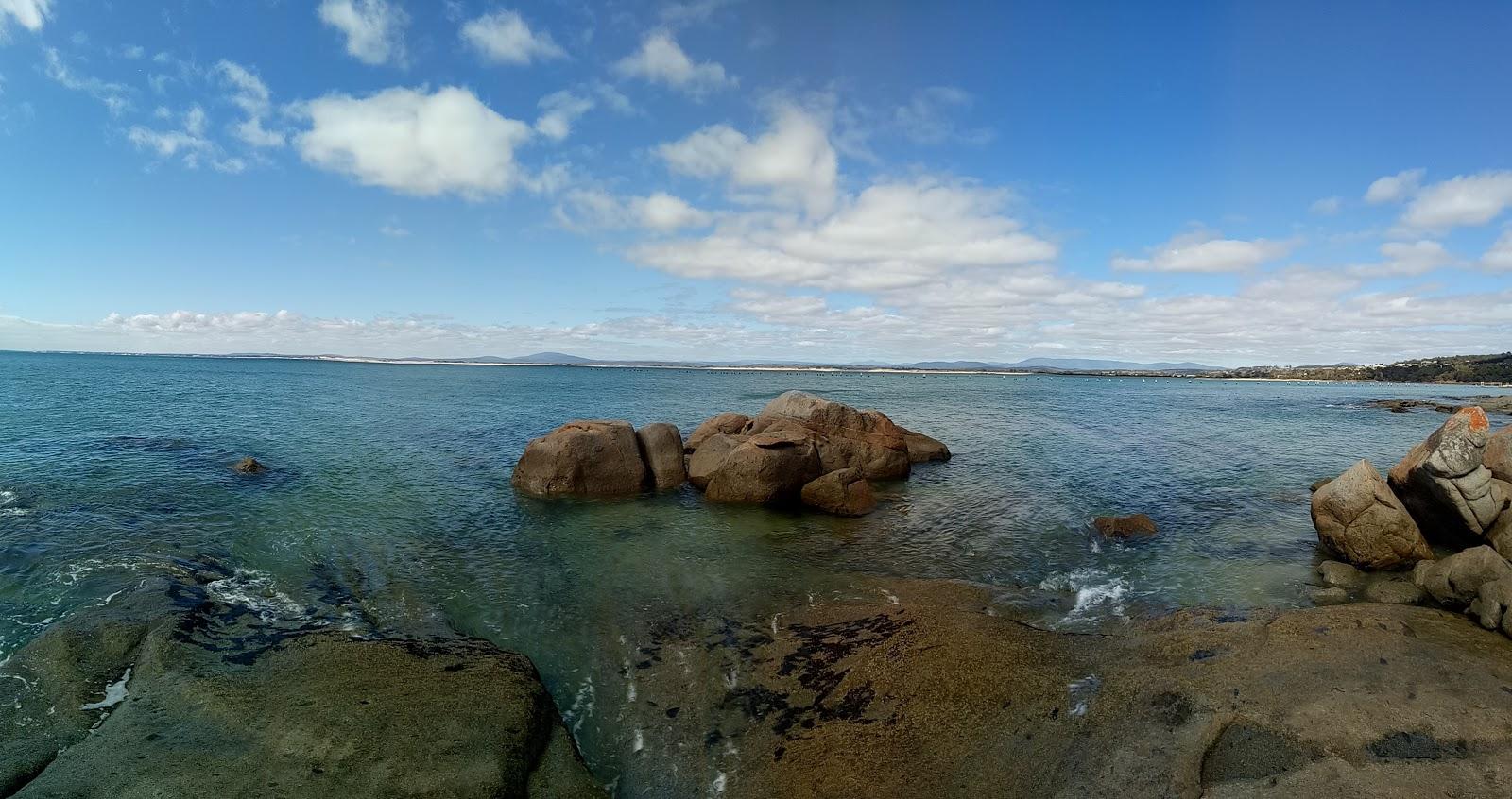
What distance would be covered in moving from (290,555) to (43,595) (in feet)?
13.6

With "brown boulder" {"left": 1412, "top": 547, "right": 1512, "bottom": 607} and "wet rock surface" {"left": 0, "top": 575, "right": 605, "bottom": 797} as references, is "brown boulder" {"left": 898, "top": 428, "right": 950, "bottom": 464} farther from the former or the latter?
"wet rock surface" {"left": 0, "top": 575, "right": 605, "bottom": 797}

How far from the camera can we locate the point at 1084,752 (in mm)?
7812

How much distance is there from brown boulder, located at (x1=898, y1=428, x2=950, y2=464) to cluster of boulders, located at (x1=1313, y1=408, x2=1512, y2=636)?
50.7ft

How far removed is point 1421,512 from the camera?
16.6 metres

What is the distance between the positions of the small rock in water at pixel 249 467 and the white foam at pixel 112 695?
1894 centimetres

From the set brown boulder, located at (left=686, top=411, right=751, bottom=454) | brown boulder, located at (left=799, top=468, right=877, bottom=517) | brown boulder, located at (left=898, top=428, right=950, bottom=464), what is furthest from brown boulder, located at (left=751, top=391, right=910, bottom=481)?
brown boulder, located at (left=799, top=468, right=877, bottom=517)

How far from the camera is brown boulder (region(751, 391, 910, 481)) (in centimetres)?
2622

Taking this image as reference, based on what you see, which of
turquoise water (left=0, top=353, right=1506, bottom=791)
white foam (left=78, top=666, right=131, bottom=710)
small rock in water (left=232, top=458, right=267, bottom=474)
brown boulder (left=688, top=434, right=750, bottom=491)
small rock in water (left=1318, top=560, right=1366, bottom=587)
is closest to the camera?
white foam (left=78, top=666, right=131, bottom=710)

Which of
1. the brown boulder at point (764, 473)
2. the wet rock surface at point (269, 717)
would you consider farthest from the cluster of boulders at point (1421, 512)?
the wet rock surface at point (269, 717)

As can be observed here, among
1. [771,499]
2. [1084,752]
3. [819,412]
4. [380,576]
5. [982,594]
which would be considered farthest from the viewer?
[819,412]

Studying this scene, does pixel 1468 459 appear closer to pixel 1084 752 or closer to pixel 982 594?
pixel 982 594

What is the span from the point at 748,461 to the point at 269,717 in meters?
15.3

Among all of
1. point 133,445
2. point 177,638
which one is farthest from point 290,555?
point 133,445

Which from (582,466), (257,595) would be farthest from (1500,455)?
(257,595)
